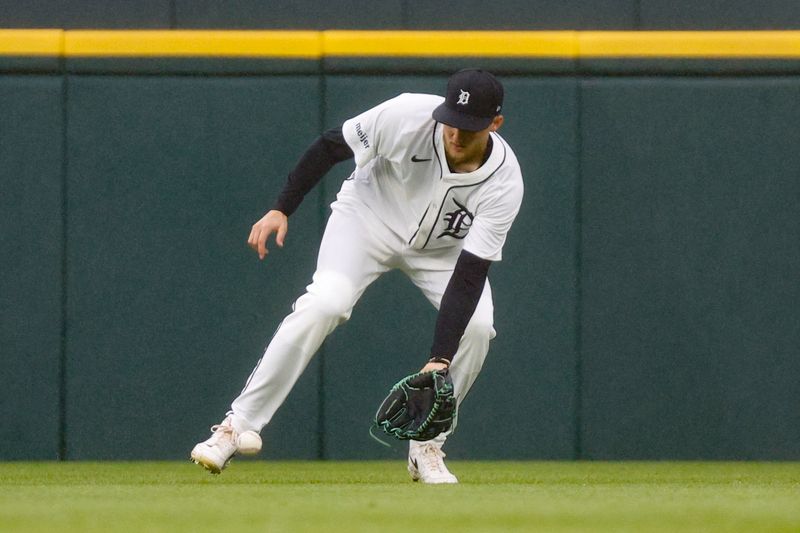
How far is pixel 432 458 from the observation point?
478 cm

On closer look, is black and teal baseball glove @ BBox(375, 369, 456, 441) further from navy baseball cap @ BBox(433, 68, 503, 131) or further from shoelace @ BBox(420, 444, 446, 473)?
navy baseball cap @ BBox(433, 68, 503, 131)

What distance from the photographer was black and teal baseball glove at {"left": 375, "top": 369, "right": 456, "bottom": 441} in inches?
170

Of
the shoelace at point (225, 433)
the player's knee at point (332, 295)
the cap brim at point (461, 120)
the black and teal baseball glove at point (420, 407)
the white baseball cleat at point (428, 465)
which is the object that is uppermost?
the cap brim at point (461, 120)

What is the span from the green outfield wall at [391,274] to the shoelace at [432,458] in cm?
136

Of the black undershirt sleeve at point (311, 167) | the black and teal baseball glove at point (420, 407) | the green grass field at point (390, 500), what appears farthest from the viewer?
the black undershirt sleeve at point (311, 167)

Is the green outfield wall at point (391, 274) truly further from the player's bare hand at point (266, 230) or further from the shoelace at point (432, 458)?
the player's bare hand at point (266, 230)

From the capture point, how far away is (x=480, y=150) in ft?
15.2

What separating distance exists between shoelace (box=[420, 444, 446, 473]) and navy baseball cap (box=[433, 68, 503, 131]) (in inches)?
43.1

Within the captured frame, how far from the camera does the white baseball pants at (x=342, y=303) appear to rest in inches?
178

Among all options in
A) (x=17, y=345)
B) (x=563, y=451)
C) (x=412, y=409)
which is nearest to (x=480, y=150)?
(x=412, y=409)

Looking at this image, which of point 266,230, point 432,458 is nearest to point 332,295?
point 266,230

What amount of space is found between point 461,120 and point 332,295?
2.21 feet

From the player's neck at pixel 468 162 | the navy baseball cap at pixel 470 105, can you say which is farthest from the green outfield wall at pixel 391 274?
the navy baseball cap at pixel 470 105

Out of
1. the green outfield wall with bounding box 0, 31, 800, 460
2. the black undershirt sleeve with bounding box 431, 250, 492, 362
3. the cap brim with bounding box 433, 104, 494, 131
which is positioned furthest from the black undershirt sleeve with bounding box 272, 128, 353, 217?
the green outfield wall with bounding box 0, 31, 800, 460
